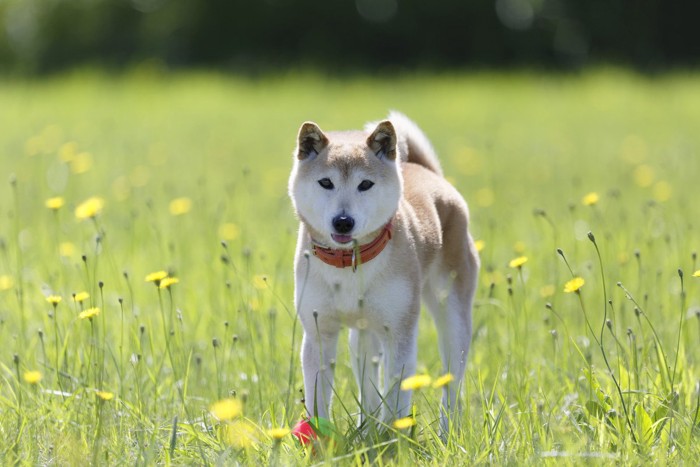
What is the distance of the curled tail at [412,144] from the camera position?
4.57 meters

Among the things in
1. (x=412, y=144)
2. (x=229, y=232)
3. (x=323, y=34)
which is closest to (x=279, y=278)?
(x=229, y=232)

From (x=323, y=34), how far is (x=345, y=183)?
1546cm

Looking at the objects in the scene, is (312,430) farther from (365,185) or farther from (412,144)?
(412,144)

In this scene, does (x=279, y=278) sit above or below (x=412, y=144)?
below

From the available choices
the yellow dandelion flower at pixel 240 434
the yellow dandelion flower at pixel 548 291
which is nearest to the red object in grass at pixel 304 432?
the yellow dandelion flower at pixel 240 434

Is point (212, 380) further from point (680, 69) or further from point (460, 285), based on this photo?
point (680, 69)

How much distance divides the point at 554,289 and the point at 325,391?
5.20ft

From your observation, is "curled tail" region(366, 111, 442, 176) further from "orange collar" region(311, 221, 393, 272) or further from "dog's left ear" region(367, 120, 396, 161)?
"orange collar" region(311, 221, 393, 272)

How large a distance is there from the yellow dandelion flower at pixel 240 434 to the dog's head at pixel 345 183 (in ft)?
2.42

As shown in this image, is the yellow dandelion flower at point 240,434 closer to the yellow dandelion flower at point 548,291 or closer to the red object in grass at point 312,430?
the red object in grass at point 312,430

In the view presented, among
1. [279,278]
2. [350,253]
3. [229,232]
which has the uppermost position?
[350,253]

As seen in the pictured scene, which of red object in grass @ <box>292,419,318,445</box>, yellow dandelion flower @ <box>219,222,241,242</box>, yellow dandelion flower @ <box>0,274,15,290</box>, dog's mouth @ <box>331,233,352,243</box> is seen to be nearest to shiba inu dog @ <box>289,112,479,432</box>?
dog's mouth @ <box>331,233,352,243</box>

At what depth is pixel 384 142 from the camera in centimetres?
398

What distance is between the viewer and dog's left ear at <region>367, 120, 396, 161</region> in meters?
3.95
